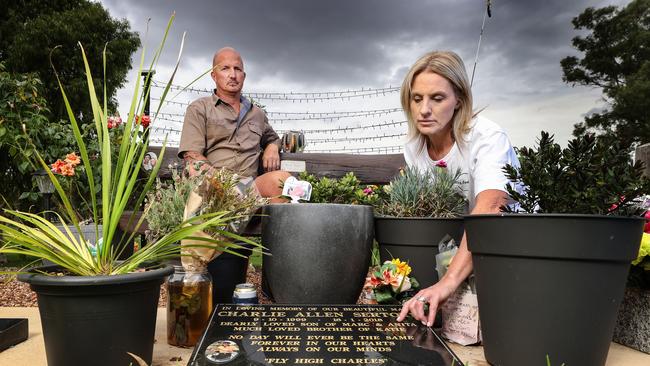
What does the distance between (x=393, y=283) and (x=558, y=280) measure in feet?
2.57

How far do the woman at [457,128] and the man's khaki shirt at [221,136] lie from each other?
1.33 metres

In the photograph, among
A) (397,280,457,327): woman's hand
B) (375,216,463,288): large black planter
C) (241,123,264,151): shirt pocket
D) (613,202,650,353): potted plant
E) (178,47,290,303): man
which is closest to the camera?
(397,280,457,327): woman's hand

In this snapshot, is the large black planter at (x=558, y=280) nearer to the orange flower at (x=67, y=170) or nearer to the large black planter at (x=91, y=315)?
the large black planter at (x=91, y=315)

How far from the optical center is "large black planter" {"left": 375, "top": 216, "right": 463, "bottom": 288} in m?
2.26

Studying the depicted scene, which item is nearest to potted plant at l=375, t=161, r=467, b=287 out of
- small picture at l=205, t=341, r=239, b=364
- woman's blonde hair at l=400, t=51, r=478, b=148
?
woman's blonde hair at l=400, t=51, r=478, b=148

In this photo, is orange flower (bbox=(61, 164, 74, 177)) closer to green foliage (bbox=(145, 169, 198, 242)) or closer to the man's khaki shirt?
the man's khaki shirt

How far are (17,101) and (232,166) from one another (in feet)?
10.8

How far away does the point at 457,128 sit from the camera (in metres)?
2.43

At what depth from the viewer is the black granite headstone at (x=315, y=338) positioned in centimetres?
Answer: 153

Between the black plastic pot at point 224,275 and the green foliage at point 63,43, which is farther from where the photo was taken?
the green foliage at point 63,43

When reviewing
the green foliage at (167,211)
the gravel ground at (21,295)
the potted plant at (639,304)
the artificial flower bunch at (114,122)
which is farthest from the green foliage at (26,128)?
the potted plant at (639,304)

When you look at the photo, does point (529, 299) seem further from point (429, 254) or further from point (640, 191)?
point (429, 254)

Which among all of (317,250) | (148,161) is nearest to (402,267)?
(317,250)

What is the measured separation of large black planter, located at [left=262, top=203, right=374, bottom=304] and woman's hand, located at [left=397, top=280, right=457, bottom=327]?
52 cm
